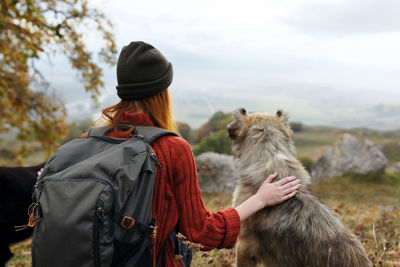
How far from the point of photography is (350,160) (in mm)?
14547

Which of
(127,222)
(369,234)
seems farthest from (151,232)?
(369,234)

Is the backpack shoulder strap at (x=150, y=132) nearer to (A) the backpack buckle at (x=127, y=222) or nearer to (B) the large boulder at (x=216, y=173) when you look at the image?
(A) the backpack buckle at (x=127, y=222)

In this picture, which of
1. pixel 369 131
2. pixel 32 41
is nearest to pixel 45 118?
pixel 32 41

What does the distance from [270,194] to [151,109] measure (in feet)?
4.40

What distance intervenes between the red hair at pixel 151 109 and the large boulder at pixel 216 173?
10532 millimetres

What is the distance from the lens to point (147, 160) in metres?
2.03

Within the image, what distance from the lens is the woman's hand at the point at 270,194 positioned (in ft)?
8.55

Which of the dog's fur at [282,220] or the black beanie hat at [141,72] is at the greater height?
the black beanie hat at [141,72]

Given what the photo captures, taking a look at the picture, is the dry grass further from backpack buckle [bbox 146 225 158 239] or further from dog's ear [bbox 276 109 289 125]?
backpack buckle [bbox 146 225 158 239]

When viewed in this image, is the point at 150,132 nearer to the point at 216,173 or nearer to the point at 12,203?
the point at 12,203

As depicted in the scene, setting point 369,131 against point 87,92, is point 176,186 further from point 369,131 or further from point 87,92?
point 369,131

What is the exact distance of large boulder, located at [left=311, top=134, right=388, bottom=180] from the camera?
14.1 m

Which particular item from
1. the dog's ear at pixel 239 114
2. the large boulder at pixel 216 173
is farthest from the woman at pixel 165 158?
the large boulder at pixel 216 173

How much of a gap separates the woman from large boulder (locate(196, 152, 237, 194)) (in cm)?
1043
